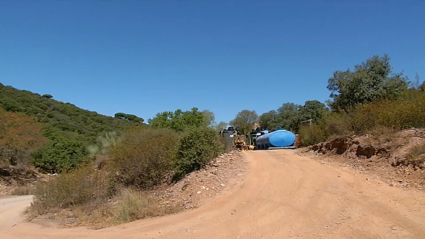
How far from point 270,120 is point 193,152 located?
62499 millimetres

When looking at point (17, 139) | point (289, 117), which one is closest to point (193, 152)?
point (17, 139)

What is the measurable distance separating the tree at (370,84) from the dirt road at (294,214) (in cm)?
1384

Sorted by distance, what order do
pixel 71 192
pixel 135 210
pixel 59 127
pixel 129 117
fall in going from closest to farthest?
pixel 135 210 < pixel 71 192 < pixel 59 127 < pixel 129 117

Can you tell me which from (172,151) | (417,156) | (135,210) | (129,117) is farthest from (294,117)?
(135,210)

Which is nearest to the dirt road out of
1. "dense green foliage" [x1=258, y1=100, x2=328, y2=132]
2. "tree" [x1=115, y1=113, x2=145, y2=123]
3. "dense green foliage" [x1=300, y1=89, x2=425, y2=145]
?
"dense green foliage" [x1=300, y1=89, x2=425, y2=145]

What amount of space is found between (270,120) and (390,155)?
63.6 m

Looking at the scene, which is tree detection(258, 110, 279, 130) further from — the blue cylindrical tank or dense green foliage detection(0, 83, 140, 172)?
the blue cylindrical tank

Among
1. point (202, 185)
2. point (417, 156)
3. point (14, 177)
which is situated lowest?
point (14, 177)

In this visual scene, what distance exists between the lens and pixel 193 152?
1459 cm

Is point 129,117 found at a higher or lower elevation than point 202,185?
higher

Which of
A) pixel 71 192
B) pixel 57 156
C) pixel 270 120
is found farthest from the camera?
pixel 270 120

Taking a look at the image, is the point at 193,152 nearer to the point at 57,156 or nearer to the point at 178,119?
the point at 178,119

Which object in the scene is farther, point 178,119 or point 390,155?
point 178,119

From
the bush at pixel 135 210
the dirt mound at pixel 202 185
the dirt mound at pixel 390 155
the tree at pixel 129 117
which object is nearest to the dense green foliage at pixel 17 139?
the dirt mound at pixel 202 185
